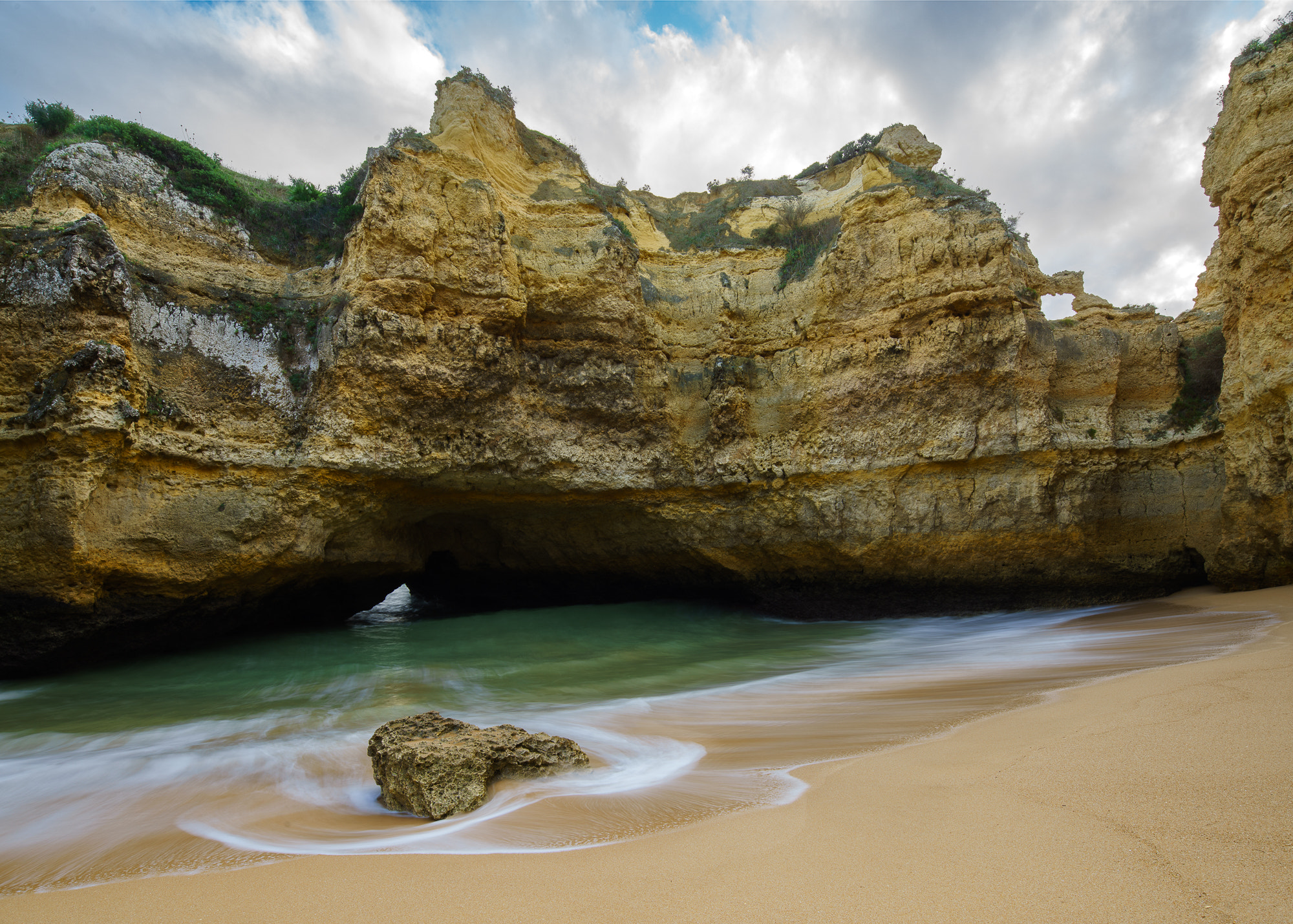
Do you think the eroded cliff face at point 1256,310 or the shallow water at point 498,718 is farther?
the eroded cliff face at point 1256,310

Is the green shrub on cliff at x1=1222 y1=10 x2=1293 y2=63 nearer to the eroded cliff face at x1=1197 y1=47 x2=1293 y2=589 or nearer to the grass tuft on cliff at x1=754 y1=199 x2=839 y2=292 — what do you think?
the eroded cliff face at x1=1197 y1=47 x2=1293 y2=589

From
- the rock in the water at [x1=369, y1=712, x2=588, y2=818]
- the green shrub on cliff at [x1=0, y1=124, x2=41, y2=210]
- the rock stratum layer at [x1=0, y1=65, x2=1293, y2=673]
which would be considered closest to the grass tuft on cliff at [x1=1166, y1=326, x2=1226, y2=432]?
the rock stratum layer at [x1=0, y1=65, x2=1293, y2=673]

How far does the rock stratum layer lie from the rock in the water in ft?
18.1

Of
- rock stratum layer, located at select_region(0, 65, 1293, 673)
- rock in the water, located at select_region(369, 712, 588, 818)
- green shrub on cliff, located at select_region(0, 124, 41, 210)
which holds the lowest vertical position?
rock in the water, located at select_region(369, 712, 588, 818)

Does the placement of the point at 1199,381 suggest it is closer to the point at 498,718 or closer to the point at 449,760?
the point at 498,718

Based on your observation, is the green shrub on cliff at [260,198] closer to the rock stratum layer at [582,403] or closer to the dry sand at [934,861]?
the rock stratum layer at [582,403]

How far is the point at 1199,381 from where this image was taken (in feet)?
28.9

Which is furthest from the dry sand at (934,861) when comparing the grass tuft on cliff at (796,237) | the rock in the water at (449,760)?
the grass tuft on cliff at (796,237)

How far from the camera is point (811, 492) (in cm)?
955

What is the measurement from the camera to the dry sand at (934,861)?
1579mm

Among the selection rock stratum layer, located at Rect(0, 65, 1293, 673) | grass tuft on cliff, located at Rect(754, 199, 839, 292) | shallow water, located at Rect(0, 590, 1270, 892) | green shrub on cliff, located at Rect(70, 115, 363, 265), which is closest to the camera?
shallow water, located at Rect(0, 590, 1270, 892)

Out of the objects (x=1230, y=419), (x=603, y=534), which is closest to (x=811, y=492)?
(x=603, y=534)

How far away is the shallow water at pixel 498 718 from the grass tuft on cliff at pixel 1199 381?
2.73m

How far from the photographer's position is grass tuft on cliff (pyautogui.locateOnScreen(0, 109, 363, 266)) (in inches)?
298
